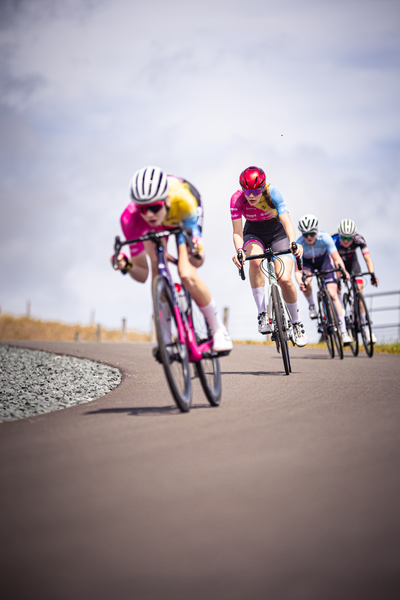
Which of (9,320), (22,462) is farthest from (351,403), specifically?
(9,320)

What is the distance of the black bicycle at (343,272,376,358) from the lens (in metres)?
12.6

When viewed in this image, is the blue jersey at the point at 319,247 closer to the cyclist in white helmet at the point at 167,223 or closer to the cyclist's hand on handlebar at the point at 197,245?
the cyclist in white helmet at the point at 167,223

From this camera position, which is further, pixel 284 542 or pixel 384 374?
pixel 384 374

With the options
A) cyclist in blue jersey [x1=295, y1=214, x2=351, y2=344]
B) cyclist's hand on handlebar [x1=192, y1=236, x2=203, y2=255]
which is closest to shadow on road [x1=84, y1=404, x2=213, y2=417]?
cyclist's hand on handlebar [x1=192, y1=236, x2=203, y2=255]

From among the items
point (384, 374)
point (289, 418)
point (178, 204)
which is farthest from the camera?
point (384, 374)

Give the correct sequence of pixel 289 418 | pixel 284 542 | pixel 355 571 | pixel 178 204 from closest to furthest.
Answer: pixel 355 571, pixel 284 542, pixel 289 418, pixel 178 204

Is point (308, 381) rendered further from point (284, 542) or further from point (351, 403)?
point (284, 542)

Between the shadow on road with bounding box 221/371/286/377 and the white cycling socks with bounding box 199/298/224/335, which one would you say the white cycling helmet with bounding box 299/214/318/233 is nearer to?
the shadow on road with bounding box 221/371/286/377

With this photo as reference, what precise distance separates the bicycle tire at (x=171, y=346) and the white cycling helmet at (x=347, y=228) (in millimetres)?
8802

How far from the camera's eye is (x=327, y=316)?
38.0 feet

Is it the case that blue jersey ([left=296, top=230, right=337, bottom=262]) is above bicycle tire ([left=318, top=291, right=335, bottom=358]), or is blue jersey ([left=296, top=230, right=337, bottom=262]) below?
above

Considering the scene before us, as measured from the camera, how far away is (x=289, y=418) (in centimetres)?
480

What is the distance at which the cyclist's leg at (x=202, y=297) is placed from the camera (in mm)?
5352

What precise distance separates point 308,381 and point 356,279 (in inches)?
251
